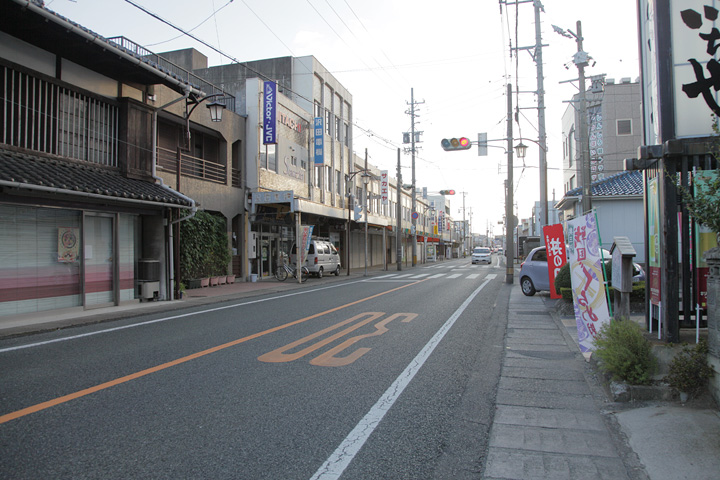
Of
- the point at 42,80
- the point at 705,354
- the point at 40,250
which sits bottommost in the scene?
the point at 705,354

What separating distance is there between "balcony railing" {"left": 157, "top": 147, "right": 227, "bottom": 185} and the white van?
18.1 feet

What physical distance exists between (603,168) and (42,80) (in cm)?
3486

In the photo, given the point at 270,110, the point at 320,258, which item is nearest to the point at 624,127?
the point at 320,258

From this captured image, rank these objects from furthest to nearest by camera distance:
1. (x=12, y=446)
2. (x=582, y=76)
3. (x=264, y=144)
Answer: (x=264, y=144), (x=582, y=76), (x=12, y=446)

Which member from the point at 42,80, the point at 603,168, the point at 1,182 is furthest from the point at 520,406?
the point at 603,168

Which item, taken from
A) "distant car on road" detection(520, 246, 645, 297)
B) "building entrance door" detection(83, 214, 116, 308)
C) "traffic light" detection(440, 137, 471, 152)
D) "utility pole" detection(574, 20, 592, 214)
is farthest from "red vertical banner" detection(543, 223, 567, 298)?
"building entrance door" detection(83, 214, 116, 308)

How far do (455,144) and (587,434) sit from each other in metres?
15.8

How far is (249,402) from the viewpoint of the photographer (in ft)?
14.9

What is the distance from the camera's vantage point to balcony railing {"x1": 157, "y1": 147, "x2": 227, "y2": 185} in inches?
686

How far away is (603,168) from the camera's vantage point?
34.4 meters

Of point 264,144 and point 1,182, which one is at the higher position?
point 264,144

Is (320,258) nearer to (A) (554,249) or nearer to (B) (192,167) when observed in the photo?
(B) (192,167)

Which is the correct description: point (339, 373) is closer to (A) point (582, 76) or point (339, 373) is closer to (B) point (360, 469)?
(B) point (360, 469)

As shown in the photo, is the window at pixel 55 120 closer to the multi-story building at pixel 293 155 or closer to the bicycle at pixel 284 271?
the multi-story building at pixel 293 155
